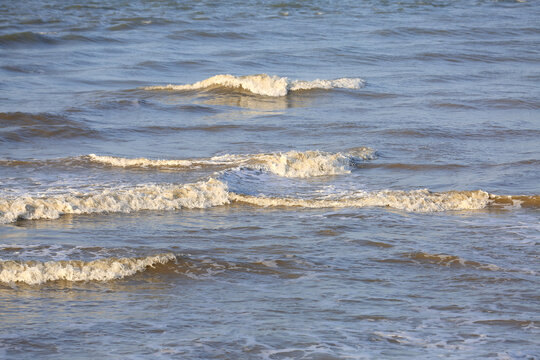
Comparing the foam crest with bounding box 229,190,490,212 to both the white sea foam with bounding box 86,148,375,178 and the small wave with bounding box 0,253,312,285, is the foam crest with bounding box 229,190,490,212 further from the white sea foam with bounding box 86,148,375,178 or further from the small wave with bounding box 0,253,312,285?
the small wave with bounding box 0,253,312,285

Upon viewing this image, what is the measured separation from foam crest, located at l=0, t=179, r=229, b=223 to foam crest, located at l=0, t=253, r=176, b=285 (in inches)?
65.0

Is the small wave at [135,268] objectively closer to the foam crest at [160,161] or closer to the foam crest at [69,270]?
the foam crest at [69,270]

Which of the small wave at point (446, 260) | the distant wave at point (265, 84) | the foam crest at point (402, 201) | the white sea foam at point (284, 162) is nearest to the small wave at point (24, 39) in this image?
the distant wave at point (265, 84)

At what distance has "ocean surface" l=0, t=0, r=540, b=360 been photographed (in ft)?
17.0

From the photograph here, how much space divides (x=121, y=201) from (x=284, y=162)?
2460mm

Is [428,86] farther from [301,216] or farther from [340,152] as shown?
[301,216]

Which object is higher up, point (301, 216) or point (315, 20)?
point (315, 20)

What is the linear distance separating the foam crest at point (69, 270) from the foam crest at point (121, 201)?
165 cm

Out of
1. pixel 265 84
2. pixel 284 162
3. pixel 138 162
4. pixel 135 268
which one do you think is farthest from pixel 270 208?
pixel 265 84

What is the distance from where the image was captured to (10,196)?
8625mm

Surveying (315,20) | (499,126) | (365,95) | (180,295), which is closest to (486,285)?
(180,295)

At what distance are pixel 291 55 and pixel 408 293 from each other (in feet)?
52.5

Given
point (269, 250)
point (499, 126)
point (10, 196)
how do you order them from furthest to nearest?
point (499, 126)
point (10, 196)
point (269, 250)

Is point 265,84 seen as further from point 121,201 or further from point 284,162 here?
point 121,201
